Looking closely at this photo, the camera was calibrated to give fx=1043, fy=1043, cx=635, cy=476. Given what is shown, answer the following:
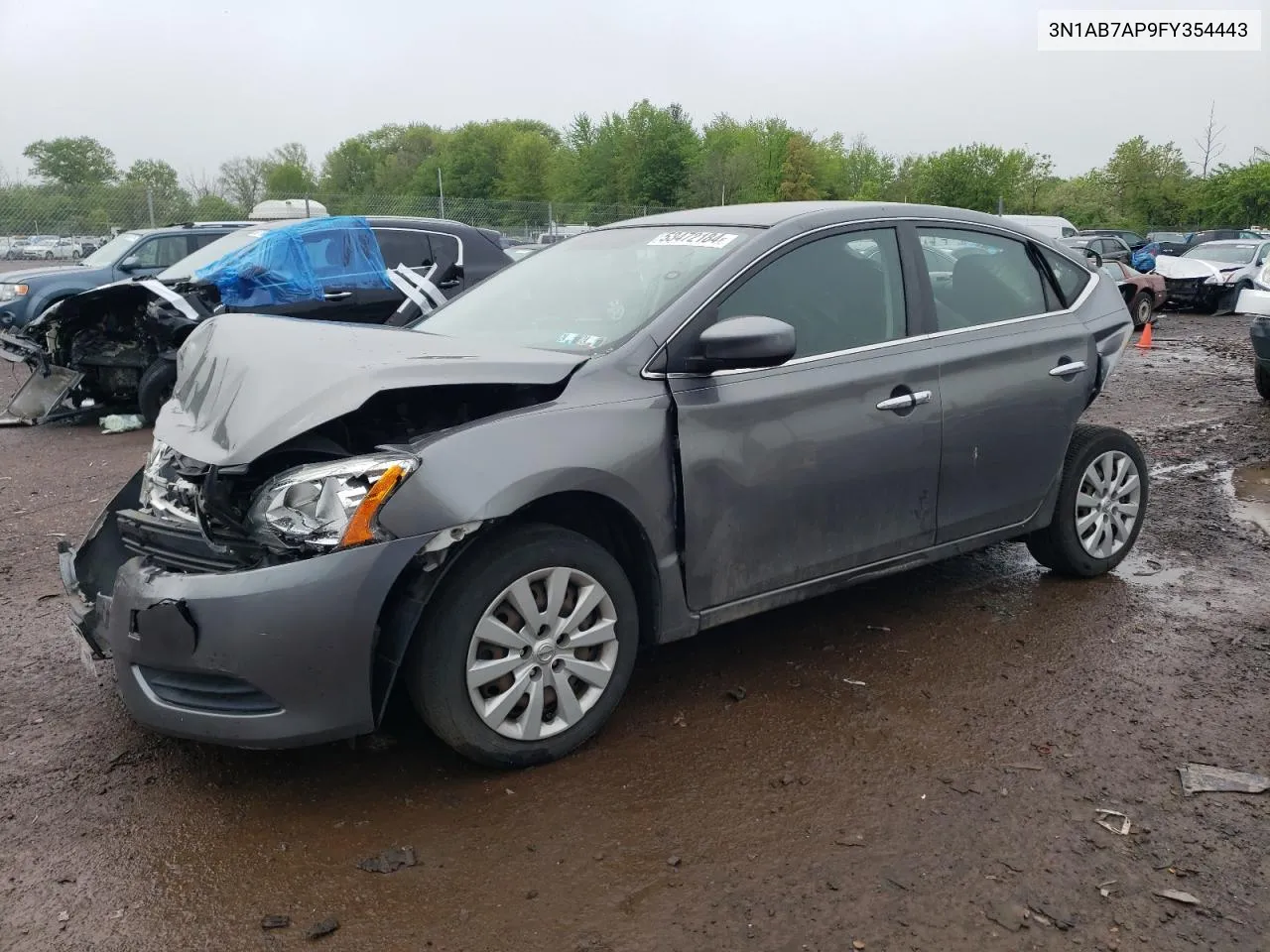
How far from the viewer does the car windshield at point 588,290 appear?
3633 millimetres

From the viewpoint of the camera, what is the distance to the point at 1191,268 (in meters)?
20.9

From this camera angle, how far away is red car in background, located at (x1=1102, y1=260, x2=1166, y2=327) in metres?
18.5

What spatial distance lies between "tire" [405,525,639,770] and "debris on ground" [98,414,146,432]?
7.49 meters

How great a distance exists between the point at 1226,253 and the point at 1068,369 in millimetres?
20191

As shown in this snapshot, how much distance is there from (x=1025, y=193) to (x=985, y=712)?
60.9 meters

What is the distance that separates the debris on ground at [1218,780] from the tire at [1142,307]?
55.2 feet

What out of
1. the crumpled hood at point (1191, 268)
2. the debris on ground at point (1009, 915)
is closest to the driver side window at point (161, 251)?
the debris on ground at point (1009, 915)

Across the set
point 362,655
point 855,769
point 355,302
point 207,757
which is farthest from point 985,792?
point 355,302

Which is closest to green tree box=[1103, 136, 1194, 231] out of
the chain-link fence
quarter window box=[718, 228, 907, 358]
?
the chain-link fence

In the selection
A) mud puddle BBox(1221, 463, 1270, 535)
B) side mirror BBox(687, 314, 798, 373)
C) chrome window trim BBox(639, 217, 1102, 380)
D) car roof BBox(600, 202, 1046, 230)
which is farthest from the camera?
mud puddle BBox(1221, 463, 1270, 535)

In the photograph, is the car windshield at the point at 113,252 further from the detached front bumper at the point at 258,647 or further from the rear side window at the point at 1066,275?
the rear side window at the point at 1066,275

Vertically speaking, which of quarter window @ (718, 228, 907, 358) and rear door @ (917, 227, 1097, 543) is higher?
quarter window @ (718, 228, 907, 358)

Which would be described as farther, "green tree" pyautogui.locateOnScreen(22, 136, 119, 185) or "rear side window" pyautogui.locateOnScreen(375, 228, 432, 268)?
"green tree" pyautogui.locateOnScreen(22, 136, 119, 185)

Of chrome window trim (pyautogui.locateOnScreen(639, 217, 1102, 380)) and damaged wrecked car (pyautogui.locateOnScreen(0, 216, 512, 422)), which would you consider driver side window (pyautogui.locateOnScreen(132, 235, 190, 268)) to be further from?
chrome window trim (pyautogui.locateOnScreen(639, 217, 1102, 380))
